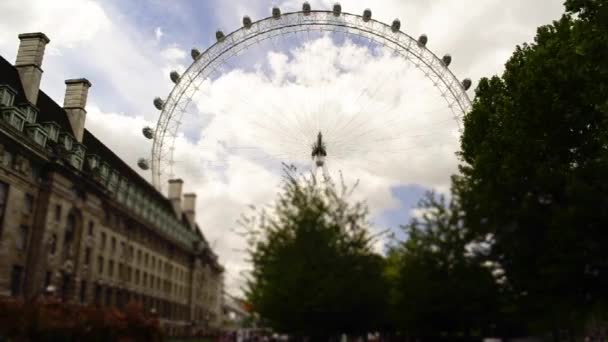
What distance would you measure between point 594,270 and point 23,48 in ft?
155

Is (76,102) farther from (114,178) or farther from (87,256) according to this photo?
Answer: (87,256)

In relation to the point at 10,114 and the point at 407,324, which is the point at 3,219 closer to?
the point at 10,114

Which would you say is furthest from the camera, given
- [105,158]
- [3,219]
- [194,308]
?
[194,308]

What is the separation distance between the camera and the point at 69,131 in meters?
53.4

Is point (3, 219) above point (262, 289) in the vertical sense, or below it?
above

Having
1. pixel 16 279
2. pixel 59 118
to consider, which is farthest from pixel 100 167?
pixel 16 279

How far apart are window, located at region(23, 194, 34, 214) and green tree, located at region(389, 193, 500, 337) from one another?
30545 millimetres

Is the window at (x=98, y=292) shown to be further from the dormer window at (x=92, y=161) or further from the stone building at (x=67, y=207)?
the dormer window at (x=92, y=161)

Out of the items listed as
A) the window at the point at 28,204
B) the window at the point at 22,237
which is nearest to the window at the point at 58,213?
the window at the point at 28,204

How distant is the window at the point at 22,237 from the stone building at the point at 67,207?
76 millimetres

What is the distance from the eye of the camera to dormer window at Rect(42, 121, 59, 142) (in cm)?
4662

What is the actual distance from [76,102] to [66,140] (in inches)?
269

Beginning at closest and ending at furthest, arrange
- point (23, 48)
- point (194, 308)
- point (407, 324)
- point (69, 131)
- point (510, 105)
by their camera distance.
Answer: point (510, 105) → point (407, 324) → point (23, 48) → point (69, 131) → point (194, 308)

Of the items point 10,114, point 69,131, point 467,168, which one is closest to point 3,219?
point 10,114
